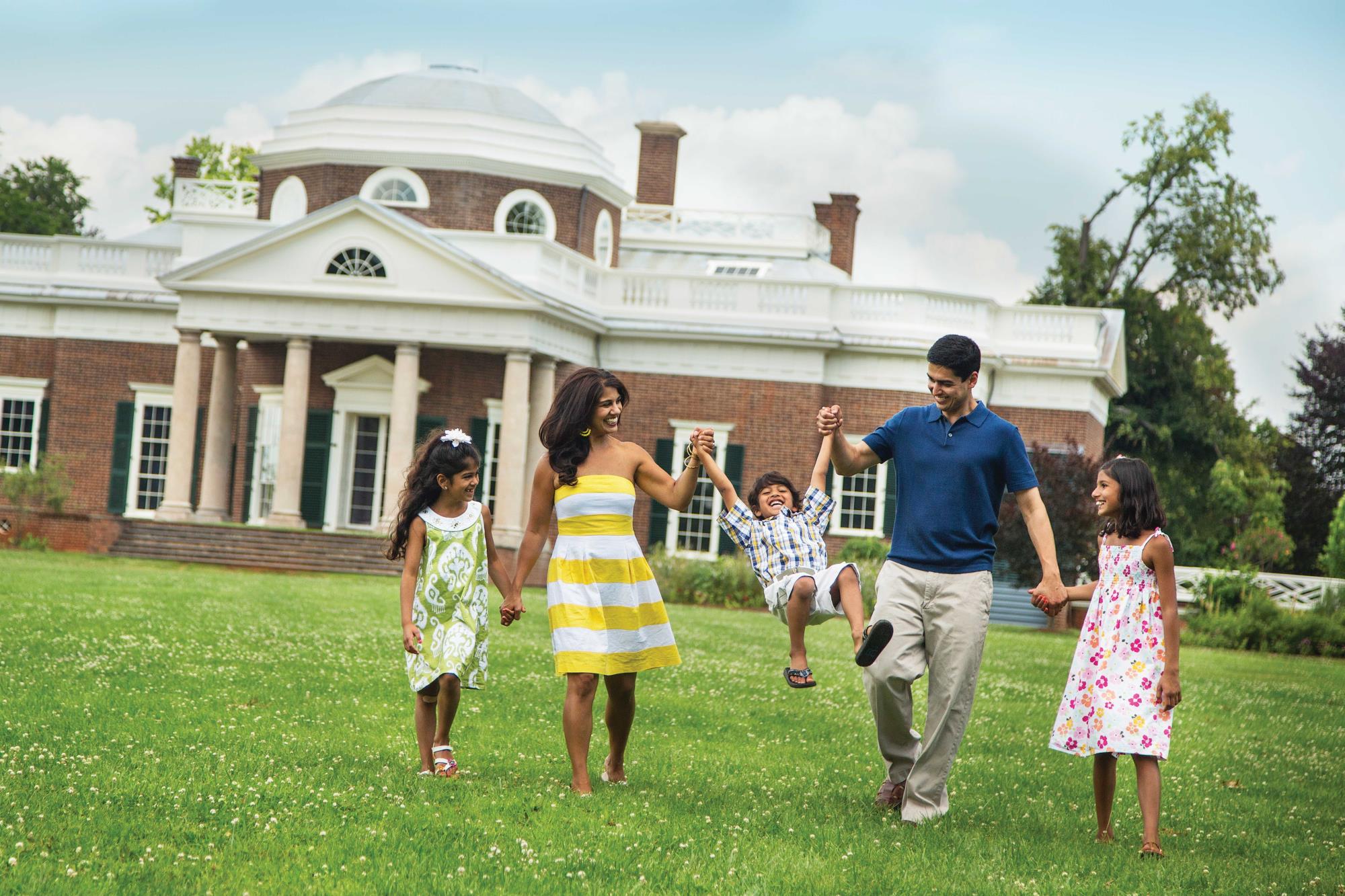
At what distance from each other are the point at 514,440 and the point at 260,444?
5.87m

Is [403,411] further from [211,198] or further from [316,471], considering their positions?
[211,198]

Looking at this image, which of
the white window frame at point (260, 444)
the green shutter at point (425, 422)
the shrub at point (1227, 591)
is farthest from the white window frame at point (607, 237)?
the shrub at point (1227, 591)

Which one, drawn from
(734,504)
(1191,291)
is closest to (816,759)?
(734,504)

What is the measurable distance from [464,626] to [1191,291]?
3932 centimetres

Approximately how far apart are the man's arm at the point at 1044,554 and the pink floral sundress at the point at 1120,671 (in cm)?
27

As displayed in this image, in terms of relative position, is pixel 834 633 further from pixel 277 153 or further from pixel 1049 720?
pixel 277 153

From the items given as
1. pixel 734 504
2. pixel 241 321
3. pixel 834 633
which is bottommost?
pixel 834 633

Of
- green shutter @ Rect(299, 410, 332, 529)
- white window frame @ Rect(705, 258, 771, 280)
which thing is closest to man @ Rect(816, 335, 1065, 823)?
green shutter @ Rect(299, 410, 332, 529)

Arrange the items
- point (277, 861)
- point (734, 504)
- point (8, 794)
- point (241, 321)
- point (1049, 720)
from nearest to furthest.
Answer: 1. point (277, 861)
2. point (8, 794)
3. point (734, 504)
4. point (1049, 720)
5. point (241, 321)

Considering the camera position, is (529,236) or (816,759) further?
(529,236)

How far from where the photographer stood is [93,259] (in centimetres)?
3250

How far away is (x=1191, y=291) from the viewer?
143ft

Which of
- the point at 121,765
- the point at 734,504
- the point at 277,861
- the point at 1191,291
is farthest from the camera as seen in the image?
the point at 1191,291

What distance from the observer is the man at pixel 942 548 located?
7.14m
